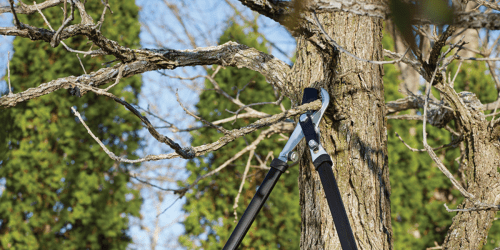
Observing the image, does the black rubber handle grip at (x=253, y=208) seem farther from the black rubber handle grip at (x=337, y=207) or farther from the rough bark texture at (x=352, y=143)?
the rough bark texture at (x=352, y=143)

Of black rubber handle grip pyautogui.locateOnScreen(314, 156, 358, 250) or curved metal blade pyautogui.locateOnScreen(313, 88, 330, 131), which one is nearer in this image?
black rubber handle grip pyautogui.locateOnScreen(314, 156, 358, 250)

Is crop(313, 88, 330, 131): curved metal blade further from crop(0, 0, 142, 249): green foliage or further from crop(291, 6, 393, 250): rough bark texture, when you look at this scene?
crop(0, 0, 142, 249): green foliage

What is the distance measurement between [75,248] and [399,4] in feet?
14.4

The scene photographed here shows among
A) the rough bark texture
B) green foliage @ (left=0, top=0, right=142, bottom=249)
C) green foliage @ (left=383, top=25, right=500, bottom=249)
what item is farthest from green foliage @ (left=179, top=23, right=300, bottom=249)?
the rough bark texture

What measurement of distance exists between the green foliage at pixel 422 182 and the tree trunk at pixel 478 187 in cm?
203

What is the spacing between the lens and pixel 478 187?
2.26 metres

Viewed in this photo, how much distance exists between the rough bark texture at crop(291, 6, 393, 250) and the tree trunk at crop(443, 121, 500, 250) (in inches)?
26.1

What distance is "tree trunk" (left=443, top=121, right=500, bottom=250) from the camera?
2.19 metres

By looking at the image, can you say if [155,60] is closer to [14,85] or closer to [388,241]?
[388,241]

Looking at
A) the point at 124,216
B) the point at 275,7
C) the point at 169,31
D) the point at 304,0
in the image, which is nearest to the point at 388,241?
the point at 275,7

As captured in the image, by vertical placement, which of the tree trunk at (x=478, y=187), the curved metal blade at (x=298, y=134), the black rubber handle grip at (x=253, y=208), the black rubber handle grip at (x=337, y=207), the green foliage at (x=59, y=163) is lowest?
the tree trunk at (x=478, y=187)

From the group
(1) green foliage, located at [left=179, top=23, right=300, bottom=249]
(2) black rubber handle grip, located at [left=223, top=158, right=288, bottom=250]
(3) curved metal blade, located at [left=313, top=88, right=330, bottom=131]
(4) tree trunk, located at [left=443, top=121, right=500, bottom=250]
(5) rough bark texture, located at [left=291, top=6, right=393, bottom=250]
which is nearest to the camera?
(2) black rubber handle grip, located at [left=223, top=158, right=288, bottom=250]

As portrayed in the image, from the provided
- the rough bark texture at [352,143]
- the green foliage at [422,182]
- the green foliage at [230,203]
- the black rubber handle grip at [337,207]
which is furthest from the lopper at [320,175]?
the green foliage at [422,182]

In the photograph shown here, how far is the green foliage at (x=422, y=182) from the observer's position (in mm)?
4312
